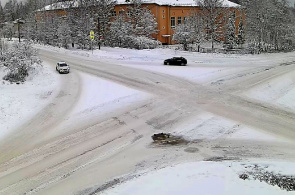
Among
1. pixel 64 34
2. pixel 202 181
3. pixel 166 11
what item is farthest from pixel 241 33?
pixel 202 181

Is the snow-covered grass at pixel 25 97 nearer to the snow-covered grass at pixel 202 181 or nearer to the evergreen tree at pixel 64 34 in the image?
the snow-covered grass at pixel 202 181

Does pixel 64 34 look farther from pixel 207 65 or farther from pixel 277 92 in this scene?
pixel 277 92

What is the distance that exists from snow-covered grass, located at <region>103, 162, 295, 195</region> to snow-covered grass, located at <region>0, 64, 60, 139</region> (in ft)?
32.2

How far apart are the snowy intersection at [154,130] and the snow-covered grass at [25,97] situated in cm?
44

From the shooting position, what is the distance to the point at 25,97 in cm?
2603

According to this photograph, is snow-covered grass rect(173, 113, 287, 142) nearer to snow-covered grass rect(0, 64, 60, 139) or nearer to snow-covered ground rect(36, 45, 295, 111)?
snow-covered ground rect(36, 45, 295, 111)

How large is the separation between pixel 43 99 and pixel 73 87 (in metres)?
4.14

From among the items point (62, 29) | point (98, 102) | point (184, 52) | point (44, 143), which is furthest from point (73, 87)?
point (62, 29)

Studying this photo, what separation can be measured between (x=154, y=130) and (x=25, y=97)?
43.4ft

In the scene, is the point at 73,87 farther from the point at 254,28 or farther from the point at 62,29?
the point at 254,28

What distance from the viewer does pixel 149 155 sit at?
14.7m

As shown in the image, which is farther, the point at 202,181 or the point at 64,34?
the point at 64,34

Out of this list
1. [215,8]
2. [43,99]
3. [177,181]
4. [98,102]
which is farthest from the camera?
[215,8]

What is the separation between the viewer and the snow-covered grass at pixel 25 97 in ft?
66.6
